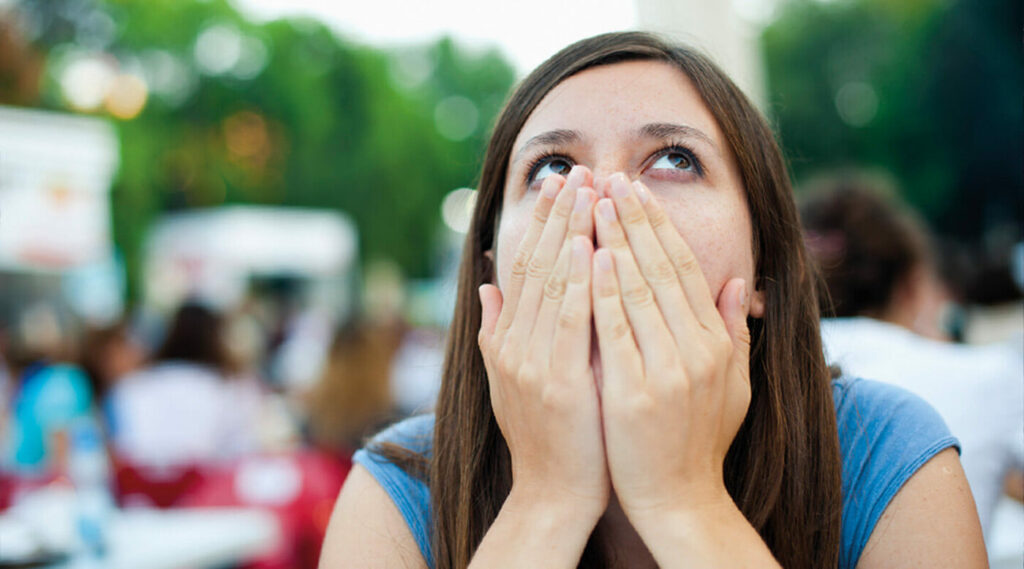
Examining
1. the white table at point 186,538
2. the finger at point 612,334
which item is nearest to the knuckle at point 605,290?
the finger at point 612,334

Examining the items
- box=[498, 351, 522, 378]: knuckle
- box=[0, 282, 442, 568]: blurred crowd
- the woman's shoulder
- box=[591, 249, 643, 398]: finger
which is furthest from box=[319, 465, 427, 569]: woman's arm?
box=[0, 282, 442, 568]: blurred crowd

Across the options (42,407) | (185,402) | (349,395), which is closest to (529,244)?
(349,395)

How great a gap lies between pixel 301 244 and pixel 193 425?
1082cm

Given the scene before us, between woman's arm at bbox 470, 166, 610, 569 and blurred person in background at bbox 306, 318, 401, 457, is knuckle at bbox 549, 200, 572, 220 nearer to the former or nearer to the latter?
woman's arm at bbox 470, 166, 610, 569

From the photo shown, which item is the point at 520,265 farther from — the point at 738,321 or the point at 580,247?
the point at 738,321

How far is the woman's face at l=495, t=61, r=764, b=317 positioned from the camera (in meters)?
1.38

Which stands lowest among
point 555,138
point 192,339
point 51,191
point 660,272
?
point 192,339

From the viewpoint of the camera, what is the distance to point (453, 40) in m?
32.1

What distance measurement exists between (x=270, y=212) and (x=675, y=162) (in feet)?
50.5

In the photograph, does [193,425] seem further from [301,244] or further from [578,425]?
[301,244]

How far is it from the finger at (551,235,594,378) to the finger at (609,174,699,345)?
3.1 inches

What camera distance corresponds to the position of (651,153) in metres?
1.42

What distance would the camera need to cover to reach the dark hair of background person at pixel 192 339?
477cm

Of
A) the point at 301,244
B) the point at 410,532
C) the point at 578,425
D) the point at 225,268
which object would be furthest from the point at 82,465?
the point at 301,244
